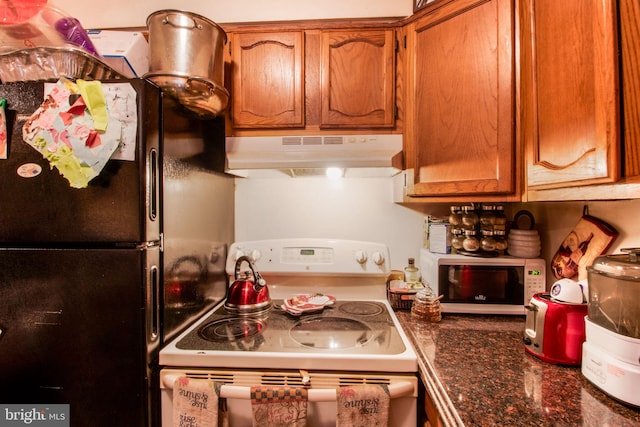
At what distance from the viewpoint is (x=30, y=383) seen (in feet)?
3.00

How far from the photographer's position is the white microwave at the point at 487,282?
1226 mm

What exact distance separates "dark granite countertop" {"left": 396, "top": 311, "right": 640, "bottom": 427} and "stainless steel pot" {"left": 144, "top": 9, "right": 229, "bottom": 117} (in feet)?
3.95

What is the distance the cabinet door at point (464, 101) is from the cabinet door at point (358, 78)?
0.10 metres

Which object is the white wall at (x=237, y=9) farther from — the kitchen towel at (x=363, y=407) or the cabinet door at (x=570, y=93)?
the kitchen towel at (x=363, y=407)

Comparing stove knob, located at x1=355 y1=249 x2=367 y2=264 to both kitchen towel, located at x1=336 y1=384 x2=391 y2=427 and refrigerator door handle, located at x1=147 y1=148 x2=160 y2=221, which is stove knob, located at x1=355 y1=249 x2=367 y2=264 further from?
refrigerator door handle, located at x1=147 y1=148 x2=160 y2=221

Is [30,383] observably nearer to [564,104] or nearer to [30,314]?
[30,314]

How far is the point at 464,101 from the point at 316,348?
1052 mm

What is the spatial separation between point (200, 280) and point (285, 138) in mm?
716

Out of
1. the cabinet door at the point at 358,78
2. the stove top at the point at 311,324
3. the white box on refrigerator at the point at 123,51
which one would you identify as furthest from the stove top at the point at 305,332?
the white box on refrigerator at the point at 123,51

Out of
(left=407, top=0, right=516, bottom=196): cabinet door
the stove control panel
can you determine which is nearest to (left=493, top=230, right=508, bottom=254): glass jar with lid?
(left=407, top=0, right=516, bottom=196): cabinet door

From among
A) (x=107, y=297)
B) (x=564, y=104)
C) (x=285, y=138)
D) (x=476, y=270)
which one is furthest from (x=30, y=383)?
(x=564, y=104)

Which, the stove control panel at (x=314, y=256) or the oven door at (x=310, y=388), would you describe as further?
the stove control panel at (x=314, y=256)

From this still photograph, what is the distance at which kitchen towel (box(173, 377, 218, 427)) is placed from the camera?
86cm

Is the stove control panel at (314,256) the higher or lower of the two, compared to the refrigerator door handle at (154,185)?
lower
